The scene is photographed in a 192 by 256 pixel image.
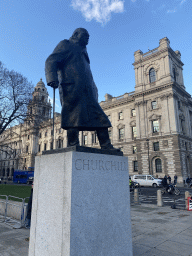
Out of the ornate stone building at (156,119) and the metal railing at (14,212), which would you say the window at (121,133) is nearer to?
the ornate stone building at (156,119)

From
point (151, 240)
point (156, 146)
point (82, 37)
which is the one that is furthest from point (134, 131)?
point (82, 37)

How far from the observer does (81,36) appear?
11.8 feet

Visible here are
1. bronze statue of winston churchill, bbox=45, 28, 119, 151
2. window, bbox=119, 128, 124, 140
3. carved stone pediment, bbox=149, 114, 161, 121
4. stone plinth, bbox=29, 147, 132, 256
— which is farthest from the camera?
window, bbox=119, 128, 124, 140

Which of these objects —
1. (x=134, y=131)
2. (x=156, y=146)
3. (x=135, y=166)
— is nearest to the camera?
(x=156, y=146)

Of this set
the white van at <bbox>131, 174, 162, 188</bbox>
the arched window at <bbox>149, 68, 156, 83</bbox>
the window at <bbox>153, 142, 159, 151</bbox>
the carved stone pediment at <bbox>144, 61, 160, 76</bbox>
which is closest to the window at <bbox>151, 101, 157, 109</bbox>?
the arched window at <bbox>149, 68, 156, 83</bbox>

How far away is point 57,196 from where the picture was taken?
8.47 feet

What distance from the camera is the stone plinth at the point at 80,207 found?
7.89 feet

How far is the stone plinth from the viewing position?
241cm

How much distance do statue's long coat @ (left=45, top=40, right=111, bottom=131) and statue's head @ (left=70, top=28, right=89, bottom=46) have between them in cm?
18

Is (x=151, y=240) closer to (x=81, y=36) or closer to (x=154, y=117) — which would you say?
(x=81, y=36)

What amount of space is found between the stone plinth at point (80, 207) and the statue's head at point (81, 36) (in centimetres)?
219

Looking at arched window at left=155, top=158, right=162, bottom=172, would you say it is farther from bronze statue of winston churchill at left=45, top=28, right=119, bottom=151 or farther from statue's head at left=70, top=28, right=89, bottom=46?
statue's head at left=70, top=28, right=89, bottom=46

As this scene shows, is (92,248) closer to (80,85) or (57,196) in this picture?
(57,196)

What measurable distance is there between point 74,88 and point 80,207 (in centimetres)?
192
